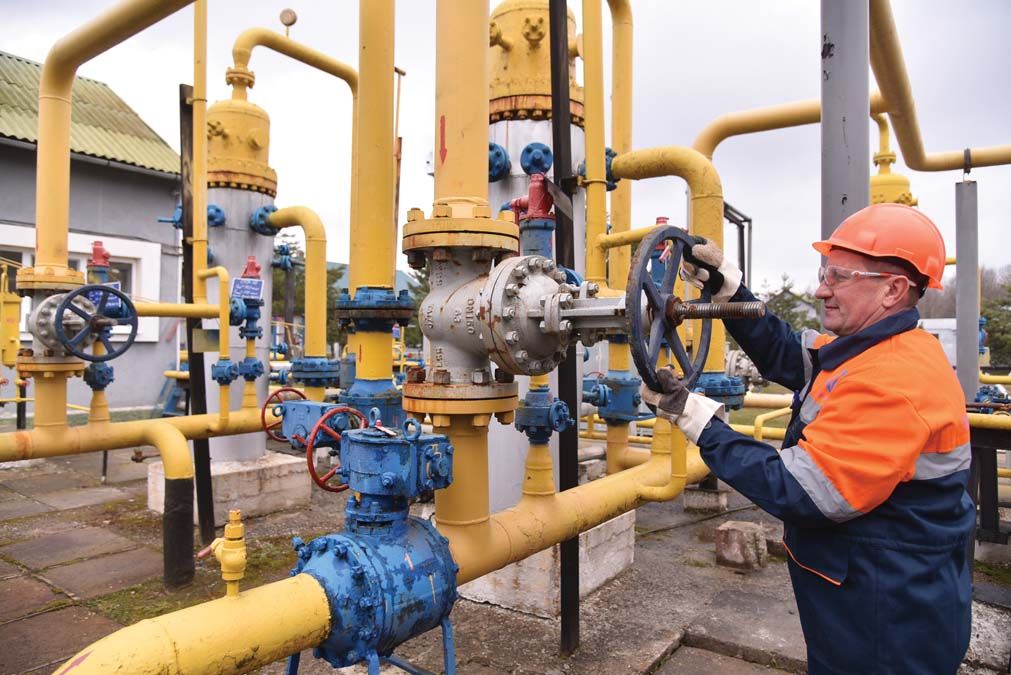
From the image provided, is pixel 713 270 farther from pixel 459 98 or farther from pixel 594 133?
pixel 594 133

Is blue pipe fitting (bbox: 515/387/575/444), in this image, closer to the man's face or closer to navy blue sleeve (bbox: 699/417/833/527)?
navy blue sleeve (bbox: 699/417/833/527)

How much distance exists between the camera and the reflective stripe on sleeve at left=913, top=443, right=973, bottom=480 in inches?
54.3

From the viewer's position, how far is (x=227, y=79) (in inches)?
191

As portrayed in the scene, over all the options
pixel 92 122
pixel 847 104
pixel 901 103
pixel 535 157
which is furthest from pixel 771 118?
pixel 92 122

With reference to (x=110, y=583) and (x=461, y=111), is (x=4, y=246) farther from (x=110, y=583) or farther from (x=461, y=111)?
(x=461, y=111)

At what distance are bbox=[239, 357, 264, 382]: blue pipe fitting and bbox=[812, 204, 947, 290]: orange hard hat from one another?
10.9 feet

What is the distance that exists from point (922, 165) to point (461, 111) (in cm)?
371

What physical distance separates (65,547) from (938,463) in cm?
431

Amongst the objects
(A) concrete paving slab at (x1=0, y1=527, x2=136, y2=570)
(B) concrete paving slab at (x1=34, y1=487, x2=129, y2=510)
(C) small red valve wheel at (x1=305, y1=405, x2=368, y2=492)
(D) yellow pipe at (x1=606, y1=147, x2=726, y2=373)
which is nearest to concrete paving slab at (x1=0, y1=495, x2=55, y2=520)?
(B) concrete paving slab at (x1=34, y1=487, x2=129, y2=510)

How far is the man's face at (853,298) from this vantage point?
1.52 m

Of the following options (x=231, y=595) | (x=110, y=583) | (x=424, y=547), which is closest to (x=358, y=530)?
(x=424, y=547)

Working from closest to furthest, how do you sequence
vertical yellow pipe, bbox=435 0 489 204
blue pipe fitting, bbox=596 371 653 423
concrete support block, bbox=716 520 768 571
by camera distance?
vertical yellow pipe, bbox=435 0 489 204
concrete support block, bbox=716 520 768 571
blue pipe fitting, bbox=596 371 653 423

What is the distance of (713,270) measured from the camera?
1866 mm

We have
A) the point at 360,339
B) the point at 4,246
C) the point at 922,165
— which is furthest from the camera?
the point at 4,246
